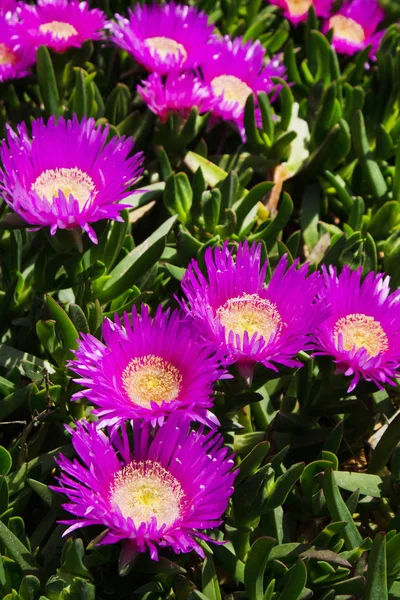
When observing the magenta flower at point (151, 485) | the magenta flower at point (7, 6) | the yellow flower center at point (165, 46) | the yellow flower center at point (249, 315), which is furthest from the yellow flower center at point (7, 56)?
the magenta flower at point (151, 485)

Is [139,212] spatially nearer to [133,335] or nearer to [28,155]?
[28,155]

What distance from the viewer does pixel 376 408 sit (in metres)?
1.25

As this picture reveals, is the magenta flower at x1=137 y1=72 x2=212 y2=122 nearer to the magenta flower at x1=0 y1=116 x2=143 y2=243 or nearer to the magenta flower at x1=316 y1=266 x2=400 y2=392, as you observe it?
the magenta flower at x1=0 y1=116 x2=143 y2=243

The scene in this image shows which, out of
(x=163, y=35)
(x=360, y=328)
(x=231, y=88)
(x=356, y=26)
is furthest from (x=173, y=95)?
(x=356, y=26)

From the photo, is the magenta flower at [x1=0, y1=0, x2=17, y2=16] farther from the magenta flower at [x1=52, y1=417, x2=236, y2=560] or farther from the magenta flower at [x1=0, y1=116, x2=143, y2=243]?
the magenta flower at [x1=52, y1=417, x2=236, y2=560]

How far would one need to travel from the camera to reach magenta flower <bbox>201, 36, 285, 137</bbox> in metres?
1.64

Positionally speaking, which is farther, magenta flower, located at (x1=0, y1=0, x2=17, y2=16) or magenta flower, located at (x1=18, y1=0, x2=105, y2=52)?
magenta flower, located at (x1=0, y1=0, x2=17, y2=16)

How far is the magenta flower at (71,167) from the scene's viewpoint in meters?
1.14

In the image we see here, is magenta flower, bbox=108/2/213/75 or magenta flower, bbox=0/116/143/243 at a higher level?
magenta flower, bbox=108/2/213/75

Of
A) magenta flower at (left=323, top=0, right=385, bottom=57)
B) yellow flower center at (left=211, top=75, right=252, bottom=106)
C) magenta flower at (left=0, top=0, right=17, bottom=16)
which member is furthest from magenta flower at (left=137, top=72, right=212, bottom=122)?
magenta flower at (left=323, top=0, right=385, bottom=57)

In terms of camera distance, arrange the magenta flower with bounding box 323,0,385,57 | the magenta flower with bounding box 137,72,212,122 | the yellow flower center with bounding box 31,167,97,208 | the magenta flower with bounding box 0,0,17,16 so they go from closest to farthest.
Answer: the yellow flower center with bounding box 31,167,97,208 → the magenta flower with bounding box 137,72,212,122 → the magenta flower with bounding box 0,0,17,16 → the magenta flower with bounding box 323,0,385,57

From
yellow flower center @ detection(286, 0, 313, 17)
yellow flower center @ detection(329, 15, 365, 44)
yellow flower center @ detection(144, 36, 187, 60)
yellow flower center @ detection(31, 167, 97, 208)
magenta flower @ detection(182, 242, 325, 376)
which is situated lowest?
magenta flower @ detection(182, 242, 325, 376)

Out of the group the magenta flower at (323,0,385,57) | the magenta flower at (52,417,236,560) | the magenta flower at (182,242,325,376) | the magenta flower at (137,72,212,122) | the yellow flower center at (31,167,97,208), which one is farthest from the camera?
the magenta flower at (323,0,385,57)

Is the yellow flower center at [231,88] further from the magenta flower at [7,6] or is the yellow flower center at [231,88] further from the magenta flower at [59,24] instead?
the magenta flower at [7,6]
